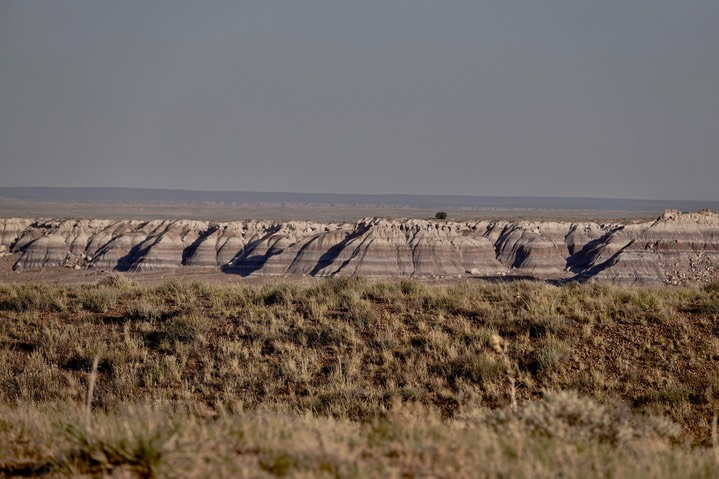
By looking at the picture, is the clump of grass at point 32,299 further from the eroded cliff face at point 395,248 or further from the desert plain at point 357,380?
the eroded cliff face at point 395,248

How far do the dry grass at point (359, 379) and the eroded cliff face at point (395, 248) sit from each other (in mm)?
41960

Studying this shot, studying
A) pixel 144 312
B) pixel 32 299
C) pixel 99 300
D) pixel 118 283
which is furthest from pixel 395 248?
pixel 144 312

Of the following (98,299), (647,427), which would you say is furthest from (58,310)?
(647,427)

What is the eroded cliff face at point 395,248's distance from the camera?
5747 cm

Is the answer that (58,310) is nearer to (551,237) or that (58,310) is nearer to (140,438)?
(140,438)

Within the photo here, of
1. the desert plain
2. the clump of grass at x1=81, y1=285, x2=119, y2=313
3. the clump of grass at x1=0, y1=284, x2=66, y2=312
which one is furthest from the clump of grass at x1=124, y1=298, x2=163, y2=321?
the clump of grass at x1=0, y1=284, x2=66, y2=312

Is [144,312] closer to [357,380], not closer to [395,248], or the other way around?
[357,380]

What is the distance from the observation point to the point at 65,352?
43.1 ft

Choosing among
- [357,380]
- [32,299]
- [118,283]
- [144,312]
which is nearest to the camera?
[357,380]

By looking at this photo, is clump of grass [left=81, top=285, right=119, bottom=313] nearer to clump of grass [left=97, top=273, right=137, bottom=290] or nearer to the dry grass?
the dry grass

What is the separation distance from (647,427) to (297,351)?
696 cm

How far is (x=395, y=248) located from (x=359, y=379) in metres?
52.4

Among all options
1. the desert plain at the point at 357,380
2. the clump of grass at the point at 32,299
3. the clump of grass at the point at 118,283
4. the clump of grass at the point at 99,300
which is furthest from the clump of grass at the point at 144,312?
the clump of grass at the point at 118,283

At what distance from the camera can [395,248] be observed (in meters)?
63.8
